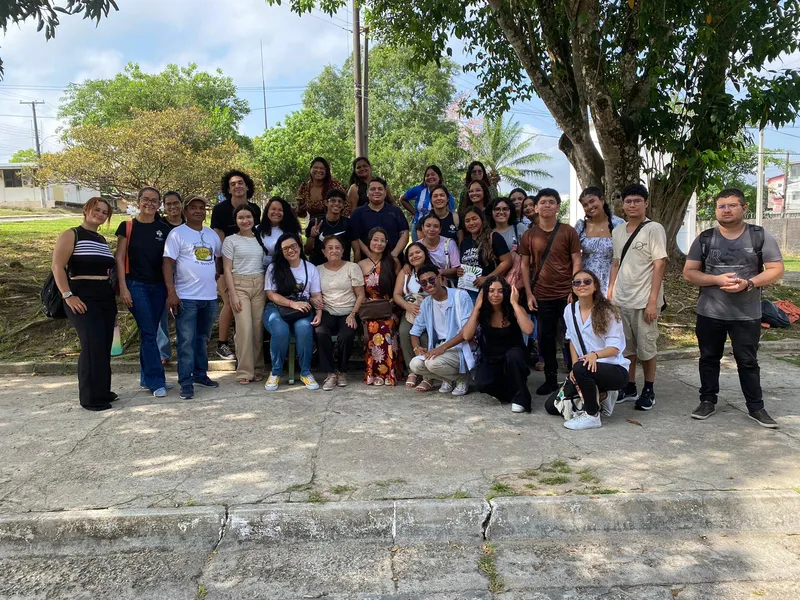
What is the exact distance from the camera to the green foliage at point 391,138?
32.1m

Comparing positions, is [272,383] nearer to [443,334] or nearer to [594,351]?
[443,334]

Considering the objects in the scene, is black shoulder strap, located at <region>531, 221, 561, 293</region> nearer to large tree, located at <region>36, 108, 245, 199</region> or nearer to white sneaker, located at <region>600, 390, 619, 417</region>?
white sneaker, located at <region>600, 390, 619, 417</region>

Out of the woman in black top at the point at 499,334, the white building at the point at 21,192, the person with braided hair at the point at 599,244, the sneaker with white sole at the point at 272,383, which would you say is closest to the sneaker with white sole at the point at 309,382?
the sneaker with white sole at the point at 272,383

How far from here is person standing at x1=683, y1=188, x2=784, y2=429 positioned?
454 centimetres

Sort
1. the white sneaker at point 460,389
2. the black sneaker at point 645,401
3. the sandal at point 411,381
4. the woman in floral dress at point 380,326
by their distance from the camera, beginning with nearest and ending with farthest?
1. the black sneaker at point 645,401
2. the white sneaker at point 460,389
3. the sandal at point 411,381
4. the woman in floral dress at point 380,326

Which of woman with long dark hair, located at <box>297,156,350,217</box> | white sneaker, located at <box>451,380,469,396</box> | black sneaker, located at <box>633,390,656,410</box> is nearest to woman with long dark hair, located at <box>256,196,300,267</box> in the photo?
woman with long dark hair, located at <box>297,156,350,217</box>

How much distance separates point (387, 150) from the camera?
34.7 metres

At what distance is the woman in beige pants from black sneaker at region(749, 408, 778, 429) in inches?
178

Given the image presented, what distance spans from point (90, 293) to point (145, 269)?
539 millimetres

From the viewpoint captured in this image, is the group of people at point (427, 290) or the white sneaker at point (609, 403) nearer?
the group of people at point (427, 290)

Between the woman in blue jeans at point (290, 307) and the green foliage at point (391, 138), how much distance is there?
85.2 ft

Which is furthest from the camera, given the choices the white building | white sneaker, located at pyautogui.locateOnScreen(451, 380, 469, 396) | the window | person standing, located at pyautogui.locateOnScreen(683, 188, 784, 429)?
the window

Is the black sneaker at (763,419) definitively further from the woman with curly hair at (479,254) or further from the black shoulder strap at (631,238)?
the woman with curly hair at (479,254)

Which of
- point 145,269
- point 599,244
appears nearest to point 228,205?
point 145,269
